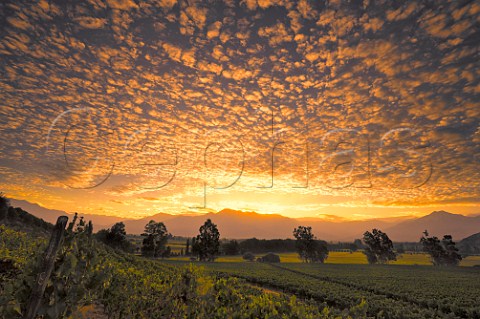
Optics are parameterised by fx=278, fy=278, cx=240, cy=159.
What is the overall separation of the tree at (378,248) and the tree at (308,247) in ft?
54.9

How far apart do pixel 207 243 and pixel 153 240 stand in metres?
19.1

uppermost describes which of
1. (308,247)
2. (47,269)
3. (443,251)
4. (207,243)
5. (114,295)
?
(47,269)

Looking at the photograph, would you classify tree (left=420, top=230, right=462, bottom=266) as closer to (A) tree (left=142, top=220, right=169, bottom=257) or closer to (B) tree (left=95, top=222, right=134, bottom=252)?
(A) tree (left=142, top=220, right=169, bottom=257)

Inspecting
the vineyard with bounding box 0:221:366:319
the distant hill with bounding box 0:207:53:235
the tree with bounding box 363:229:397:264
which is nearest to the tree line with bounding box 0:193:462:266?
the tree with bounding box 363:229:397:264

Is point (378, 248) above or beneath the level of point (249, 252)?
above

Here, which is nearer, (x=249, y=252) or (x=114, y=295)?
(x=114, y=295)

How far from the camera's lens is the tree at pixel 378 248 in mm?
106500

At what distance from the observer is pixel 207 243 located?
9481 centimetres

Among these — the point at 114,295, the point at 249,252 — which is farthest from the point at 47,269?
the point at 249,252

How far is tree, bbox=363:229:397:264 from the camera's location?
10650cm

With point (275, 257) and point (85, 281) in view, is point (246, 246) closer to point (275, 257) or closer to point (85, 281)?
point (275, 257)

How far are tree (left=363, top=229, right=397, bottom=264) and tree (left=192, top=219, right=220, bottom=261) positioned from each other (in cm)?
5868

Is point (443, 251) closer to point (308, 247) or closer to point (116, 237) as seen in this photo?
point (308, 247)

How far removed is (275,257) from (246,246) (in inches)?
1756
